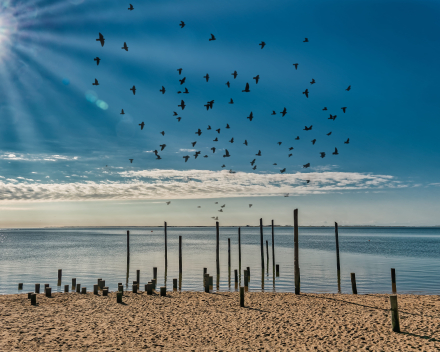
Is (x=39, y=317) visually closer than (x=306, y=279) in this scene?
Yes

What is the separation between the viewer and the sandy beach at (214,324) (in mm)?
10609

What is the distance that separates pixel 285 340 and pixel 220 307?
18.8 ft

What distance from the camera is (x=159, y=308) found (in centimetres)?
1603

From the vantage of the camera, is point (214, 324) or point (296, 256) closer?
point (214, 324)

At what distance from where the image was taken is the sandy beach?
1061 cm

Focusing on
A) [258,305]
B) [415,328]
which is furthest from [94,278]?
[415,328]

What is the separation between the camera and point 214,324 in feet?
43.3

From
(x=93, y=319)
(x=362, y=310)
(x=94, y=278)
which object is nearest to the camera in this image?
(x=93, y=319)

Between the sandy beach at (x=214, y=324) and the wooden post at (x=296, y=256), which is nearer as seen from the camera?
the sandy beach at (x=214, y=324)

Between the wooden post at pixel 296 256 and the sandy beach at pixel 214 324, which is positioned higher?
the wooden post at pixel 296 256

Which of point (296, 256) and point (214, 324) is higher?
point (296, 256)

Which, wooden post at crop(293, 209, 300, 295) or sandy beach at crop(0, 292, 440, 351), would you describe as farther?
wooden post at crop(293, 209, 300, 295)

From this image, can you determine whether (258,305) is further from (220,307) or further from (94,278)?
(94,278)

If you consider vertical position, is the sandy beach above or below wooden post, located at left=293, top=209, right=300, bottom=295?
below
